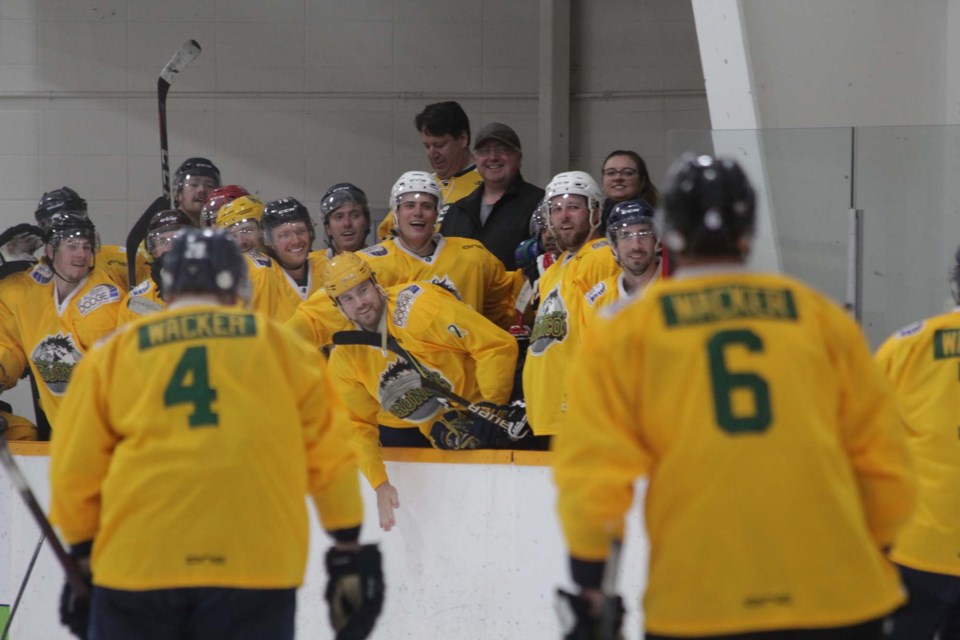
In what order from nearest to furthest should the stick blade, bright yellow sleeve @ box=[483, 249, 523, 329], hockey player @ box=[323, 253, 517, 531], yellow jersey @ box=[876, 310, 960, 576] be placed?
yellow jersey @ box=[876, 310, 960, 576], hockey player @ box=[323, 253, 517, 531], bright yellow sleeve @ box=[483, 249, 523, 329], the stick blade

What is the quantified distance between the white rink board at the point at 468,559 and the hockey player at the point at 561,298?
22 centimetres

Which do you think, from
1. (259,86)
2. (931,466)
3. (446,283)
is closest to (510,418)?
(446,283)

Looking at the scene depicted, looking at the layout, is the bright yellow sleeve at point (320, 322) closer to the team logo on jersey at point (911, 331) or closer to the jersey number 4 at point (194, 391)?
the team logo on jersey at point (911, 331)

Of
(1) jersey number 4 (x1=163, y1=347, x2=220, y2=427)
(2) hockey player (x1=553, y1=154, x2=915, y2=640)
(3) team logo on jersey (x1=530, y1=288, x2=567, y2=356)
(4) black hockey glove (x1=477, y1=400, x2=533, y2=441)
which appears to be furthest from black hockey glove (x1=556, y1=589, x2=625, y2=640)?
(4) black hockey glove (x1=477, y1=400, x2=533, y2=441)

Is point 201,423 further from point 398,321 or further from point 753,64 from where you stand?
point 753,64

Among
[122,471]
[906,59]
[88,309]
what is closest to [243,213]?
[88,309]

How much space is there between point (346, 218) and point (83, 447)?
261 centimetres

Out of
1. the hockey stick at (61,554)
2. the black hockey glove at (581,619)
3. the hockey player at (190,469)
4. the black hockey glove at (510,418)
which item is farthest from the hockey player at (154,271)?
the black hockey glove at (581,619)

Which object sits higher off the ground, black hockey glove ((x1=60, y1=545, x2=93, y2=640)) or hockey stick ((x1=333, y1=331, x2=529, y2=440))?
hockey stick ((x1=333, y1=331, x2=529, y2=440))

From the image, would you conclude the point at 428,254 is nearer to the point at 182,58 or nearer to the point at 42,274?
the point at 42,274

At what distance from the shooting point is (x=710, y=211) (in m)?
2.03

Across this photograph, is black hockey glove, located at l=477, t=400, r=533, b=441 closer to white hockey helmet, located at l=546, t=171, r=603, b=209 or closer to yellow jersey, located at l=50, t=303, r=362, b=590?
white hockey helmet, located at l=546, t=171, r=603, b=209

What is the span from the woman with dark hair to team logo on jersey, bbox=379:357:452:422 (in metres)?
0.87

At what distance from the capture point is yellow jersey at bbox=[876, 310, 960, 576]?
302 cm
